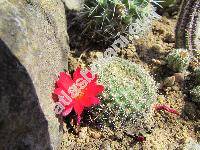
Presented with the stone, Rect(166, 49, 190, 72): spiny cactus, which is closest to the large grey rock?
the stone

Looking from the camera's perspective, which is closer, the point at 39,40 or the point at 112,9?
the point at 39,40

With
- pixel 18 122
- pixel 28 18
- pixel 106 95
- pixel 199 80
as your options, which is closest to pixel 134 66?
pixel 106 95

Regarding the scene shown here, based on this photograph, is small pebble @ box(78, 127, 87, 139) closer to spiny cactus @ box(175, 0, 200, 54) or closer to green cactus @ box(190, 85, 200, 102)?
green cactus @ box(190, 85, 200, 102)

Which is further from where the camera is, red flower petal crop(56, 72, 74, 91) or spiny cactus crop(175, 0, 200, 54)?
spiny cactus crop(175, 0, 200, 54)

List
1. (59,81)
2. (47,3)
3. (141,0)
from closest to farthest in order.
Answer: (59,81)
(47,3)
(141,0)

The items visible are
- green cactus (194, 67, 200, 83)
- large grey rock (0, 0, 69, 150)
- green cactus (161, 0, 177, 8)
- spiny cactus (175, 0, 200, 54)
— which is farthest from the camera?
green cactus (161, 0, 177, 8)

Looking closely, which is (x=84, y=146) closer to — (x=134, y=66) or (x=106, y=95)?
(x=106, y=95)
